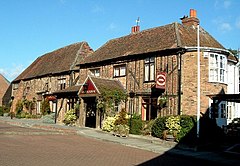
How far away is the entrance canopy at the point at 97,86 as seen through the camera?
2267 cm

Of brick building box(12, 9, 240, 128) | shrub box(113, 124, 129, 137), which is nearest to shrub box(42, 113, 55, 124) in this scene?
brick building box(12, 9, 240, 128)

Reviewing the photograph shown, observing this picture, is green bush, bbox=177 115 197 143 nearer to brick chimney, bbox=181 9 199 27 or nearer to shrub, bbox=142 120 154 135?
shrub, bbox=142 120 154 135

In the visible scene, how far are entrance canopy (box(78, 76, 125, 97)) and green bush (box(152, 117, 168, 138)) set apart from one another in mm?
5157

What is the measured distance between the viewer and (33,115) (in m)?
35.1

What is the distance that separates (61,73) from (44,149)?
66.5ft

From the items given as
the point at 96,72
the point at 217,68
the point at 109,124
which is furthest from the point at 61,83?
the point at 217,68

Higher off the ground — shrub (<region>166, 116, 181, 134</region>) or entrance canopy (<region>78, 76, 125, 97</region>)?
entrance canopy (<region>78, 76, 125, 97</region>)

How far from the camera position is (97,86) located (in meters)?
22.8

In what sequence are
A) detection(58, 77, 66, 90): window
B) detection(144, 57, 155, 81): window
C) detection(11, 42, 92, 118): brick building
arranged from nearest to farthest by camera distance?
1. detection(144, 57, 155, 81): window
2. detection(11, 42, 92, 118): brick building
3. detection(58, 77, 66, 90): window

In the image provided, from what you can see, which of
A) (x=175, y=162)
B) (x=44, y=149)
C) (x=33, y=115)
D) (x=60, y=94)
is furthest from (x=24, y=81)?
(x=175, y=162)

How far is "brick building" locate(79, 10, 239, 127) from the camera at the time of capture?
2025 cm

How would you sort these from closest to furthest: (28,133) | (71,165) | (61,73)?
(71,165) < (28,133) < (61,73)

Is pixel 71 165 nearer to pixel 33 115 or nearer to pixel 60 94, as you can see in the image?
pixel 60 94

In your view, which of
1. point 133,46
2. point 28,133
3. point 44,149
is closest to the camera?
point 44,149
